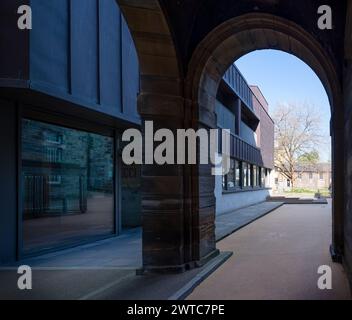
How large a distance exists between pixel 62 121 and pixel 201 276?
6.23m

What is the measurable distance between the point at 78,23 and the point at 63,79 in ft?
5.90

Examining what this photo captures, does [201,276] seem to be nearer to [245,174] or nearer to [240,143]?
[240,143]

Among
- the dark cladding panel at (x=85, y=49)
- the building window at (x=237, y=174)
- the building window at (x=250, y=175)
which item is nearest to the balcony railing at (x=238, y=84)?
the building window at (x=237, y=174)

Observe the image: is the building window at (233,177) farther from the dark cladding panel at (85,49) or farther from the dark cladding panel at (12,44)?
the dark cladding panel at (12,44)

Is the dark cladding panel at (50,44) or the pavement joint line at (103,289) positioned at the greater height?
the dark cladding panel at (50,44)

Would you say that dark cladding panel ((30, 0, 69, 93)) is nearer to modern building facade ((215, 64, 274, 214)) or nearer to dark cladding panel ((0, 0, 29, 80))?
dark cladding panel ((0, 0, 29, 80))

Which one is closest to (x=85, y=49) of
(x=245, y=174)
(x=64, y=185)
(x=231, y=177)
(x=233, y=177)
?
(x=64, y=185)

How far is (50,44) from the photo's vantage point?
950cm

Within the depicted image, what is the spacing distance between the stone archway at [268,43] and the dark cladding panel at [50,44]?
10.2 ft

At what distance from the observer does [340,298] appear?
6.08 meters

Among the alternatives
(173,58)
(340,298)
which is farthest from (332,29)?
(340,298)

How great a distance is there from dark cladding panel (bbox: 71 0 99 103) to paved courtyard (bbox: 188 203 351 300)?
5.43 m

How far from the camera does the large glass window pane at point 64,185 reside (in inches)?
410

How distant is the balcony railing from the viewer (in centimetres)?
2523
